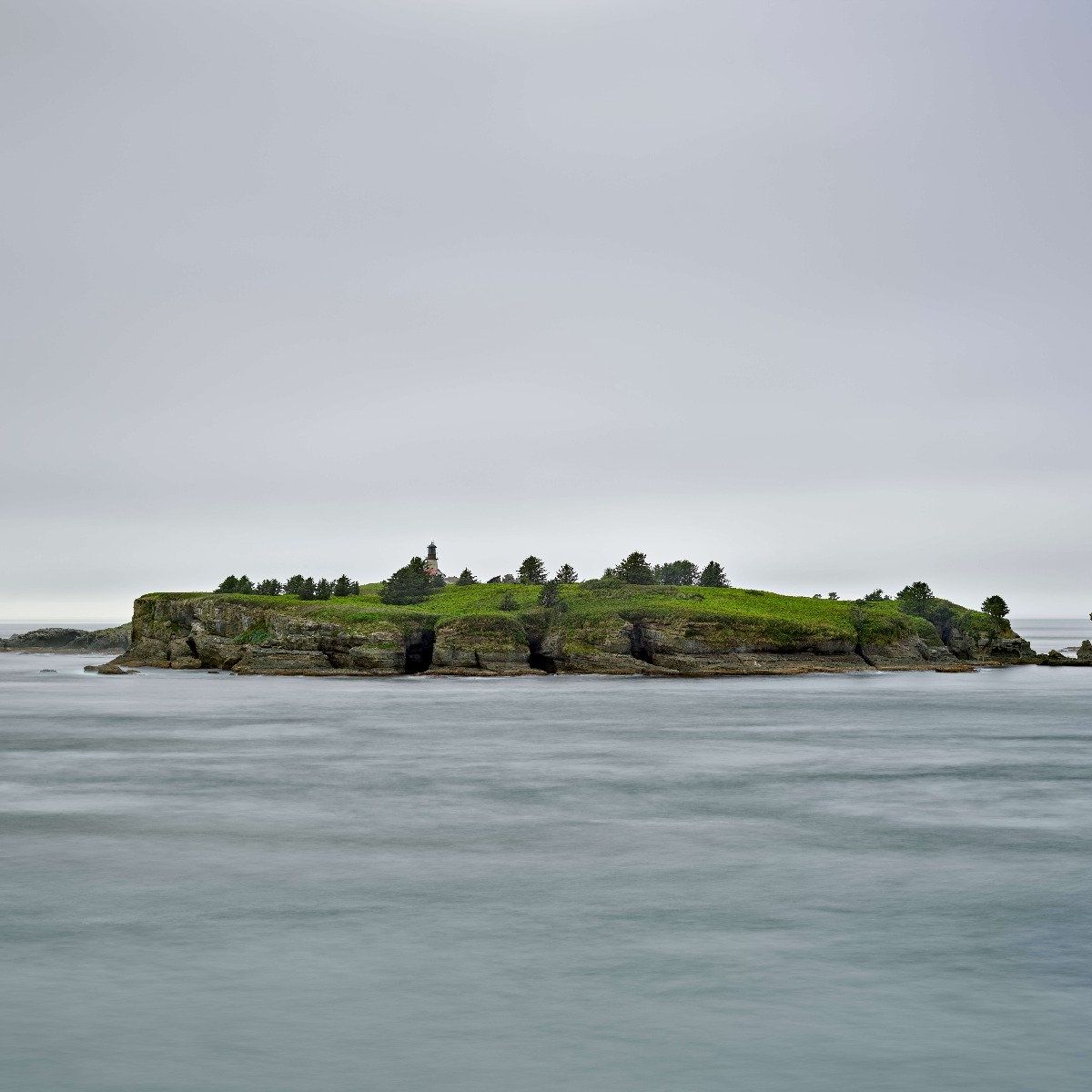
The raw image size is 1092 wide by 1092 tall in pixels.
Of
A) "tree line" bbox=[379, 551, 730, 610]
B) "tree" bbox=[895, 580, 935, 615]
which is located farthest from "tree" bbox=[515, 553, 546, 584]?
"tree" bbox=[895, 580, 935, 615]

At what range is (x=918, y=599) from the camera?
492ft

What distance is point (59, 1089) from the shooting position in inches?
552

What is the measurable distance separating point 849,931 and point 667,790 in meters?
19.3

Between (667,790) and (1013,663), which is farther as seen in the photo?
(1013,663)

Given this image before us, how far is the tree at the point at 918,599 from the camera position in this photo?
149m

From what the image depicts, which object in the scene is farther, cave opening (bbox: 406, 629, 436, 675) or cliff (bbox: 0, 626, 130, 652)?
cliff (bbox: 0, 626, 130, 652)

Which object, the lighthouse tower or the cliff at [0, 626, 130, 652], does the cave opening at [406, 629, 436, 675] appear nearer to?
the lighthouse tower

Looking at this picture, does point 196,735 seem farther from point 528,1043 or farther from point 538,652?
point 538,652

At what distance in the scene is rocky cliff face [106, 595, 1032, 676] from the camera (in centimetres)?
11719

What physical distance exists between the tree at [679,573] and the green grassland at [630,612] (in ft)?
61.5

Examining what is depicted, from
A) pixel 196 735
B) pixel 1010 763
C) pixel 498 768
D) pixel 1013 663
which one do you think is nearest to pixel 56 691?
pixel 196 735

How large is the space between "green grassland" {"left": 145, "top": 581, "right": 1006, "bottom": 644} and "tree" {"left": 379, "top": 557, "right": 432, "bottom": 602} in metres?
1.89

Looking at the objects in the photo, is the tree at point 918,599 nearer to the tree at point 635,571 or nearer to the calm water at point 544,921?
the tree at point 635,571

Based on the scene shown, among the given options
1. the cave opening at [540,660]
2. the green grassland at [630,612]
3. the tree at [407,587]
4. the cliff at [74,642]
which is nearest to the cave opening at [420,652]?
the green grassland at [630,612]
